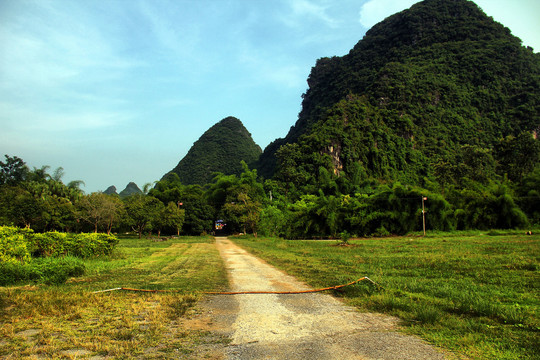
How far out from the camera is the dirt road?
356cm

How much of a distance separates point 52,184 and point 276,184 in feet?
113

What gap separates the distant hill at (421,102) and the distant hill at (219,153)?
55.2ft

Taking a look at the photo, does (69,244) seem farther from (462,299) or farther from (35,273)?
(462,299)

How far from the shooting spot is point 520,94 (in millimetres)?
91062

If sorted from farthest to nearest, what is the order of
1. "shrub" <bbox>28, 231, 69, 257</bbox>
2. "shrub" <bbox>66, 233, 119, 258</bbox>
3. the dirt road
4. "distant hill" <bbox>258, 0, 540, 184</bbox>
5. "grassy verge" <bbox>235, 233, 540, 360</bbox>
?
"distant hill" <bbox>258, 0, 540, 184</bbox>
"shrub" <bbox>66, 233, 119, 258</bbox>
"shrub" <bbox>28, 231, 69, 257</bbox>
"grassy verge" <bbox>235, 233, 540, 360</bbox>
the dirt road

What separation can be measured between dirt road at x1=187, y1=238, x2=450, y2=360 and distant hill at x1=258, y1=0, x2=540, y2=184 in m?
51.3

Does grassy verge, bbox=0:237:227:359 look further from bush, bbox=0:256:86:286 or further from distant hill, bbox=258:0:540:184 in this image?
distant hill, bbox=258:0:540:184

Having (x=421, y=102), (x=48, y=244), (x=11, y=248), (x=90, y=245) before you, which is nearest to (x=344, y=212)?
(x=90, y=245)

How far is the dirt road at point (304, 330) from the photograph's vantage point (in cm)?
356

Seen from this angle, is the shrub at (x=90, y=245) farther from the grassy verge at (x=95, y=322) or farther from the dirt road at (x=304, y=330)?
the dirt road at (x=304, y=330)

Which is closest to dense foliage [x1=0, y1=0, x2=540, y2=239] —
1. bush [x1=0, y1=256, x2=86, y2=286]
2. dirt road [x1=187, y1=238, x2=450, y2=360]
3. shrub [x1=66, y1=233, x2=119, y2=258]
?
shrub [x1=66, y1=233, x2=119, y2=258]

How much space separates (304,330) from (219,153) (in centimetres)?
12935

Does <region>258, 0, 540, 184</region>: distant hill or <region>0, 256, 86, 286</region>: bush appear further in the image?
<region>258, 0, 540, 184</region>: distant hill

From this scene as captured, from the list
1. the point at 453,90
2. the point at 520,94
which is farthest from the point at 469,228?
the point at 520,94
